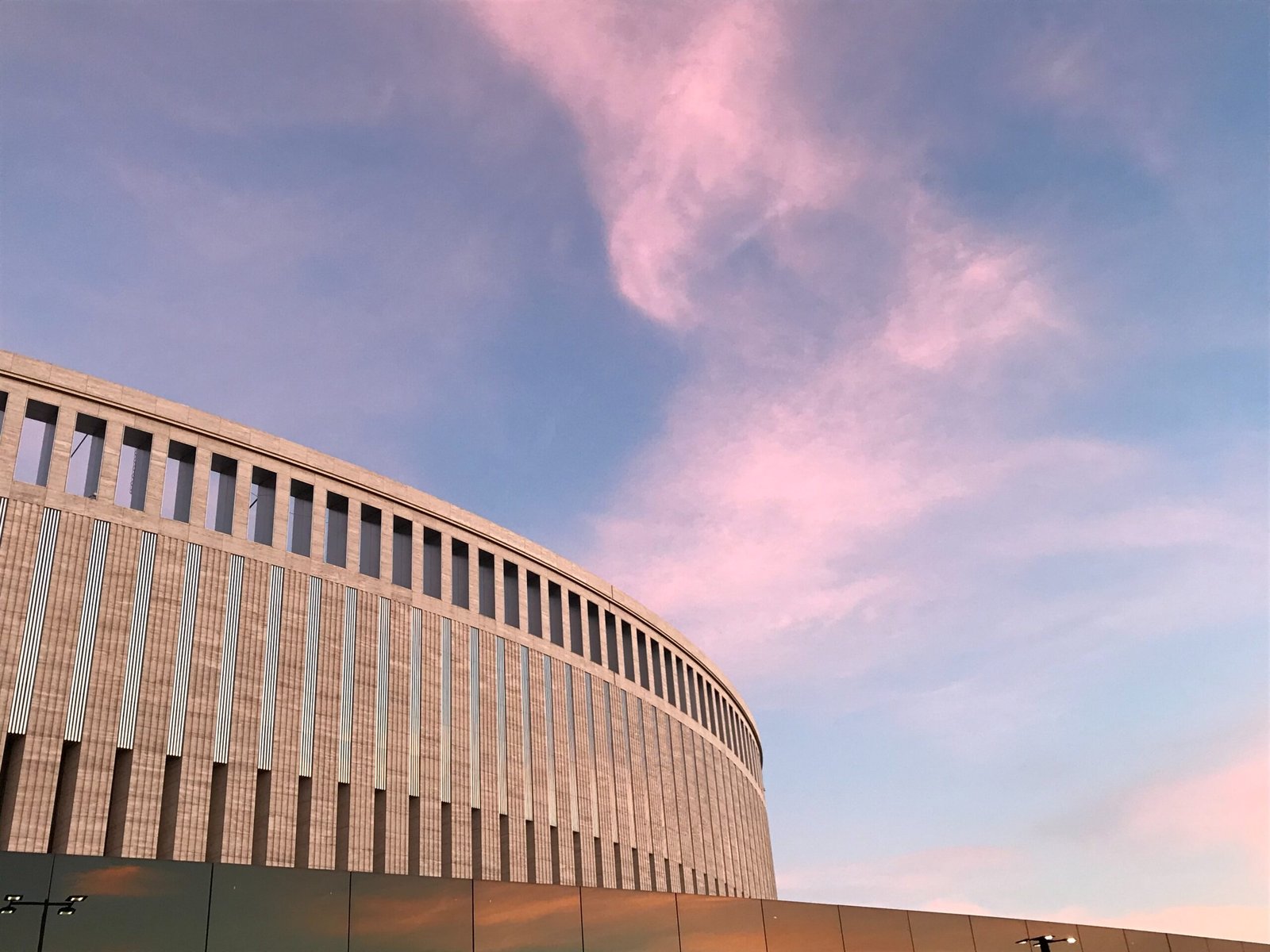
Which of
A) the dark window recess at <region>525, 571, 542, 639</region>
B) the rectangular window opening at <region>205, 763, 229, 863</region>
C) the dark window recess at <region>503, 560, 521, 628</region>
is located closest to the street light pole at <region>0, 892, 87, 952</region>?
the rectangular window opening at <region>205, 763, 229, 863</region>

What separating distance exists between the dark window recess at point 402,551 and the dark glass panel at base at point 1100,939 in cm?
3528

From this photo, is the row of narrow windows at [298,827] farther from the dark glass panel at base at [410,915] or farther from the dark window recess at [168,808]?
the dark glass panel at base at [410,915]

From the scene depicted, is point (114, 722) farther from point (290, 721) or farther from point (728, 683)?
point (728, 683)

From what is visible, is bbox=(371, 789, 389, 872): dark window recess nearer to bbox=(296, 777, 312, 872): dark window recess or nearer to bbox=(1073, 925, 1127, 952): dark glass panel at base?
bbox=(296, 777, 312, 872): dark window recess

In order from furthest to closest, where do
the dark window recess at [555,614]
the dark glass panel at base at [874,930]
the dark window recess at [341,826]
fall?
the dark window recess at [555,614], the dark window recess at [341,826], the dark glass panel at base at [874,930]

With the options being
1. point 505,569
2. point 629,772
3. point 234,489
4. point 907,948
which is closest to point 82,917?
point 907,948

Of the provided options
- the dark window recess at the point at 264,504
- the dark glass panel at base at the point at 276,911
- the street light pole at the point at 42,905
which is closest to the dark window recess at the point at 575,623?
the dark window recess at the point at 264,504

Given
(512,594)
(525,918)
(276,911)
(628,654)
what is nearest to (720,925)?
(525,918)

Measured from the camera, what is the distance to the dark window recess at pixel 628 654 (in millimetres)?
71812

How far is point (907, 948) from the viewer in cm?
2936

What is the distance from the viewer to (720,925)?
25.8 metres

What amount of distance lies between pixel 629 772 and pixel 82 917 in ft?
167

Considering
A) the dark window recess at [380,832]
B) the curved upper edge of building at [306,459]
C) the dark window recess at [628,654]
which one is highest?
the curved upper edge of building at [306,459]

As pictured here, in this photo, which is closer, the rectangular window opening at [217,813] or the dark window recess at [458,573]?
the rectangular window opening at [217,813]
